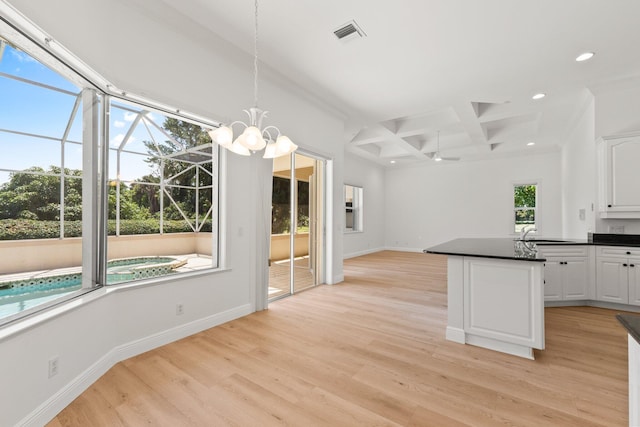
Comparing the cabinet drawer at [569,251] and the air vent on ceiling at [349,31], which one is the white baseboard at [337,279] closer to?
the cabinet drawer at [569,251]

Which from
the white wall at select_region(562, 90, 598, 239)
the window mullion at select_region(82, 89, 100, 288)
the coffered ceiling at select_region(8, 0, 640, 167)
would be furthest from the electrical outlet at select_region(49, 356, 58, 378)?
the white wall at select_region(562, 90, 598, 239)

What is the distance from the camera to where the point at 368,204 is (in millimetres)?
9242

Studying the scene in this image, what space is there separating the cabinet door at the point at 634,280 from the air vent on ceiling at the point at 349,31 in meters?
4.48

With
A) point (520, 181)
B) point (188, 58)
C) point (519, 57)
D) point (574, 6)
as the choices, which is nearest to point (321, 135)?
point (188, 58)

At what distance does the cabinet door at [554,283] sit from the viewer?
389 cm

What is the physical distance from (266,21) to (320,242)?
349 cm

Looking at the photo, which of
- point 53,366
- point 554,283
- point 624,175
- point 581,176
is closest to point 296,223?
point 53,366

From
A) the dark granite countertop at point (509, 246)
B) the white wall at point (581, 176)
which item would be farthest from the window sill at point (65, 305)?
the white wall at point (581, 176)

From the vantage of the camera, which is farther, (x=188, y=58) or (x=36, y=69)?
(x=188, y=58)

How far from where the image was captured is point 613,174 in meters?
3.80

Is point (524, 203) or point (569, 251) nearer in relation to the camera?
point (569, 251)

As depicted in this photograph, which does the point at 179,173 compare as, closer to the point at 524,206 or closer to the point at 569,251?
the point at 569,251

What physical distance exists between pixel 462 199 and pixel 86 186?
30.5 ft

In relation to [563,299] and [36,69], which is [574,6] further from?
[36,69]
